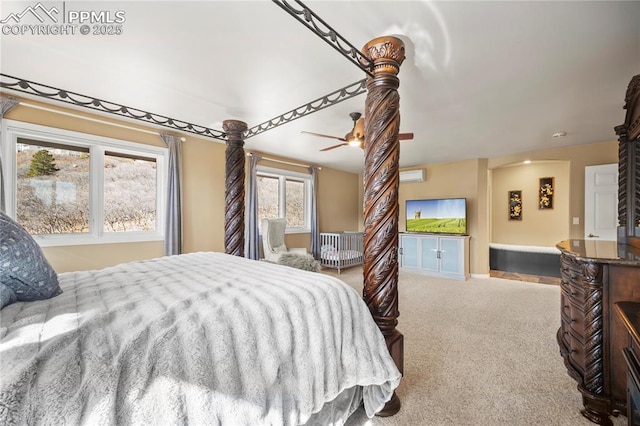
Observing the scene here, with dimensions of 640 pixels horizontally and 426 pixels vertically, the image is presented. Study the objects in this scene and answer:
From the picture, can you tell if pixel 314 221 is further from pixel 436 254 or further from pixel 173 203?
pixel 173 203

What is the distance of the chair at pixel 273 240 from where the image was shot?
4.30 meters

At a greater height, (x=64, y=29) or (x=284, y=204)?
(x=64, y=29)

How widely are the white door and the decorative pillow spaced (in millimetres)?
6211

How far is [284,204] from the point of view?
5367 millimetres

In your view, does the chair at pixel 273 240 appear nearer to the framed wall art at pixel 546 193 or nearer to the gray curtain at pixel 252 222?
the gray curtain at pixel 252 222

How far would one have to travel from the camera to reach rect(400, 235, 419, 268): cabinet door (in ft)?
17.9

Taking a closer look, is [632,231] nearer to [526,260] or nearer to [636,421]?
[636,421]

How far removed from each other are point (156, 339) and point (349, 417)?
127 cm

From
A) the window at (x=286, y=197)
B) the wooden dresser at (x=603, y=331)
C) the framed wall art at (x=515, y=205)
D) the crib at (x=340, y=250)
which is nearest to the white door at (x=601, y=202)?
the framed wall art at (x=515, y=205)

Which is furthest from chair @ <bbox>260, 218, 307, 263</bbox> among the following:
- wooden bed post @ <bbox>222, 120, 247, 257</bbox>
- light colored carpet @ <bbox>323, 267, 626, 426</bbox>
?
light colored carpet @ <bbox>323, 267, 626, 426</bbox>

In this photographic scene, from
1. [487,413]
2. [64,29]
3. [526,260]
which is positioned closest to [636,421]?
[487,413]

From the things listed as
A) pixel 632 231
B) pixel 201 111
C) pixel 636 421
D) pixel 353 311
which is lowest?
pixel 636 421

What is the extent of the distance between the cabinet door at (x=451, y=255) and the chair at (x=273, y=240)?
2851 millimetres

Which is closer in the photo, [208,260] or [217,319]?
[217,319]
